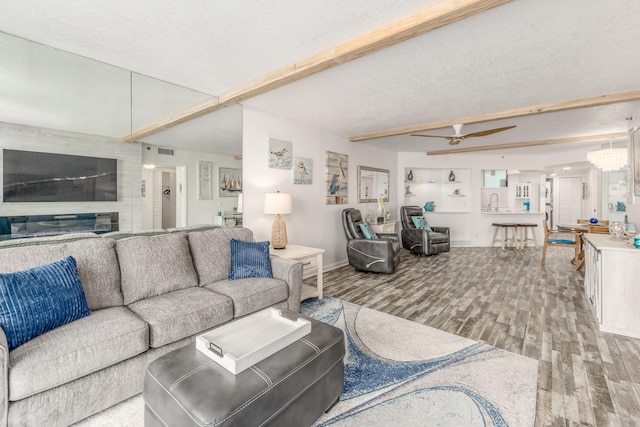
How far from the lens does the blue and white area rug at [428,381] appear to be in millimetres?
1659

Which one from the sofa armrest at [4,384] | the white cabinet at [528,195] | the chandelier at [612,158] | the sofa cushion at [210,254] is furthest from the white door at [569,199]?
the sofa armrest at [4,384]

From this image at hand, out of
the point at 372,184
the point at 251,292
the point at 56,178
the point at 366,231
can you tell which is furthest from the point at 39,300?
the point at 372,184

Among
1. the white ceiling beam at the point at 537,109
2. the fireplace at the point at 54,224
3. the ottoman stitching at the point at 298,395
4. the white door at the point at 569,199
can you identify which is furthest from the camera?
the white door at the point at 569,199

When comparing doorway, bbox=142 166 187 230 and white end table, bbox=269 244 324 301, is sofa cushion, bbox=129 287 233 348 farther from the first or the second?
white end table, bbox=269 244 324 301

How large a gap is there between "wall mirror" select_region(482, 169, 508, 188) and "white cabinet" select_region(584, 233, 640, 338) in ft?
17.0

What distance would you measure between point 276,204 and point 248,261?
1.01 m

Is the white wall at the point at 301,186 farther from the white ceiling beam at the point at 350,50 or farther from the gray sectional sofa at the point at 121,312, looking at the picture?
the gray sectional sofa at the point at 121,312

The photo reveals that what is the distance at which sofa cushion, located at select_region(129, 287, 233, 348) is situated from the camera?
1.90 m

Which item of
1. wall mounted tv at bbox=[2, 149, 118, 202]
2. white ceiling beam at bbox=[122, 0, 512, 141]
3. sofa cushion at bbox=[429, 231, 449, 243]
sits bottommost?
sofa cushion at bbox=[429, 231, 449, 243]

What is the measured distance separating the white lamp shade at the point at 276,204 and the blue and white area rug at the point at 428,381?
5.30ft

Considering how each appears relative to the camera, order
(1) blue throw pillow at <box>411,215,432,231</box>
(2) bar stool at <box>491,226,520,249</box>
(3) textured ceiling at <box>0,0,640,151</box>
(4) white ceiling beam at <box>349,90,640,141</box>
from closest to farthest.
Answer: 1. (3) textured ceiling at <box>0,0,640,151</box>
2. (4) white ceiling beam at <box>349,90,640,141</box>
3. (1) blue throw pillow at <box>411,215,432,231</box>
4. (2) bar stool at <box>491,226,520,249</box>

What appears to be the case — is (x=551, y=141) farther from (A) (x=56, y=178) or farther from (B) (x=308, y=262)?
(A) (x=56, y=178)

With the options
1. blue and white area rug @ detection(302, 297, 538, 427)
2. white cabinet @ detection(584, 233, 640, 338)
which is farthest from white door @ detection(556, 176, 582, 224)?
blue and white area rug @ detection(302, 297, 538, 427)

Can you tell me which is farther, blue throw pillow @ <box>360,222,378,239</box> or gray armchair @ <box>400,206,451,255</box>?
gray armchair @ <box>400,206,451,255</box>
